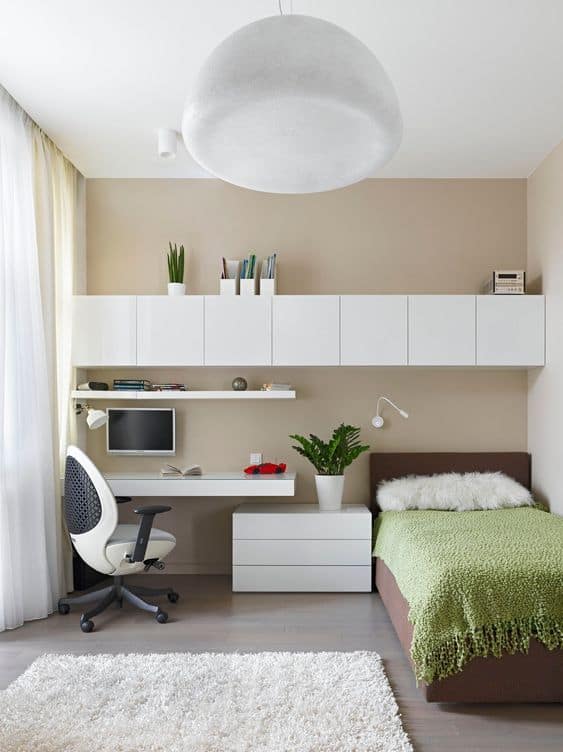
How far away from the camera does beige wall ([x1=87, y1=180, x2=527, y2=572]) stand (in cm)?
501

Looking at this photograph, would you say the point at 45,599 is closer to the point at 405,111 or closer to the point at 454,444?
the point at 454,444

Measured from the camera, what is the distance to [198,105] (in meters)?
2.05

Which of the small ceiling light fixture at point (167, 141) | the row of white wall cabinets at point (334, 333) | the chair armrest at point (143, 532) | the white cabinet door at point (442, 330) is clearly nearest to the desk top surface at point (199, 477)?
the chair armrest at point (143, 532)

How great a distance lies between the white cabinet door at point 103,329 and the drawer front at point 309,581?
1674 millimetres

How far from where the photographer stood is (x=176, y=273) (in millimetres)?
4793

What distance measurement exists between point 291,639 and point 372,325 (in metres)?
2.08

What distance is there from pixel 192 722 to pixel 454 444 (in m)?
2.97

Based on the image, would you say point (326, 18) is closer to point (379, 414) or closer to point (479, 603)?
point (479, 603)

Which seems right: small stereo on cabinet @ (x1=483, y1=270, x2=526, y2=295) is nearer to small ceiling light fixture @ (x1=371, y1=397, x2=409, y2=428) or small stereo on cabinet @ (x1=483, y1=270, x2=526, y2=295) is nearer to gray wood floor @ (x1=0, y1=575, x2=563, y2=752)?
small ceiling light fixture @ (x1=371, y1=397, x2=409, y2=428)

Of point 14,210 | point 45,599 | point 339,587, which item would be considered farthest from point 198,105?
point 339,587

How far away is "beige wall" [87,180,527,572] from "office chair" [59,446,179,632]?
1.02m

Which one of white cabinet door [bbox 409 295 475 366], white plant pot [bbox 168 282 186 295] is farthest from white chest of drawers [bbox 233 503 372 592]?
white plant pot [bbox 168 282 186 295]

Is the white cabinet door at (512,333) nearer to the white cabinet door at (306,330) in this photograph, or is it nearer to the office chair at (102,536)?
the white cabinet door at (306,330)

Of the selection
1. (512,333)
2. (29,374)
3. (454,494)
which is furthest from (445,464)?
(29,374)
